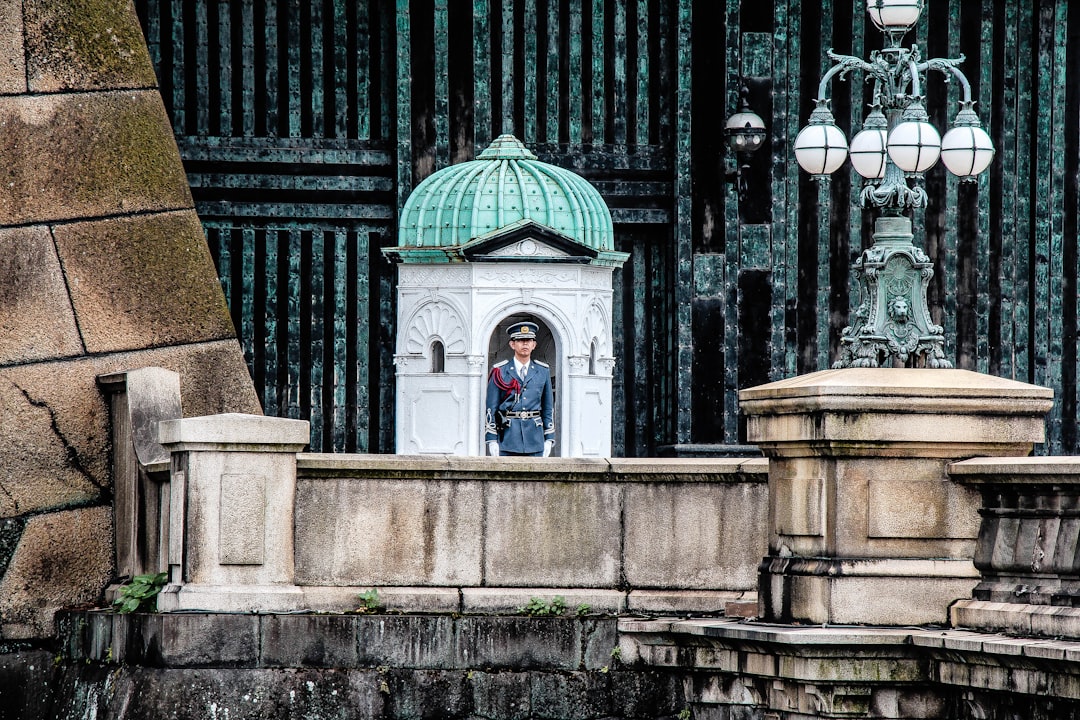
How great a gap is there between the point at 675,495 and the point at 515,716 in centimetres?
139

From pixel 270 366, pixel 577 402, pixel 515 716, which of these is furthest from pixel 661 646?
pixel 270 366

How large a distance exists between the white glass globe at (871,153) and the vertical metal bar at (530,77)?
402 centimetres

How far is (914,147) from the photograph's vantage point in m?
13.9

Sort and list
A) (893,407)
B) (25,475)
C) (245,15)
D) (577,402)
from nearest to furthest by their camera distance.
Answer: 1. (893,407)
2. (25,475)
3. (577,402)
4. (245,15)

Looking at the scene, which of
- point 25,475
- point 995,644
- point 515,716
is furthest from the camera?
point 25,475

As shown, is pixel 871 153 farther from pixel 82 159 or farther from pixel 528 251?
pixel 82 159

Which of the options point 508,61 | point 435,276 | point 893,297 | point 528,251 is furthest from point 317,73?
point 893,297

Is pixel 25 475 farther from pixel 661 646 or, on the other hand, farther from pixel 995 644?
pixel 995 644

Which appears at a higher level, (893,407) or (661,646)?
(893,407)

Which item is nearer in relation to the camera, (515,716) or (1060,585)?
(1060,585)

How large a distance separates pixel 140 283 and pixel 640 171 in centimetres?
705

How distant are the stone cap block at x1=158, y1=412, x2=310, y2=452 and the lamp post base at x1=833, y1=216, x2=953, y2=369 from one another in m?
3.41

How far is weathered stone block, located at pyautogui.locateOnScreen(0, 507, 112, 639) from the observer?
1128 cm

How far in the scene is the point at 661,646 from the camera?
1023 centimetres
